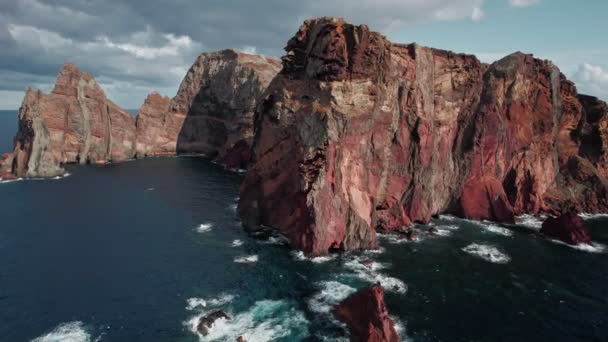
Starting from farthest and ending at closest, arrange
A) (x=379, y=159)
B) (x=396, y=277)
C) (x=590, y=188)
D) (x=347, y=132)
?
(x=590, y=188) < (x=379, y=159) < (x=347, y=132) < (x=396, y=277)

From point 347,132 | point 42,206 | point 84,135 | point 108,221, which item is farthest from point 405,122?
point 84,135

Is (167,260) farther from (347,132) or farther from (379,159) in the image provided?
(379,159)

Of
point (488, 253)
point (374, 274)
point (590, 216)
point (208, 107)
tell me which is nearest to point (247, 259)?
point (374, 274)

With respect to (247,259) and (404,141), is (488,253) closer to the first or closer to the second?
(404,141)

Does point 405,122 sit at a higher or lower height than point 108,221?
higher

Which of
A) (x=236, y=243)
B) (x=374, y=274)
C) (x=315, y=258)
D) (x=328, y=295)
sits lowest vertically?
(x=328, y=295)

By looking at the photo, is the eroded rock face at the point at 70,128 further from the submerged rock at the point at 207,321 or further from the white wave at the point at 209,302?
the submerged rock at the point at 207,321
